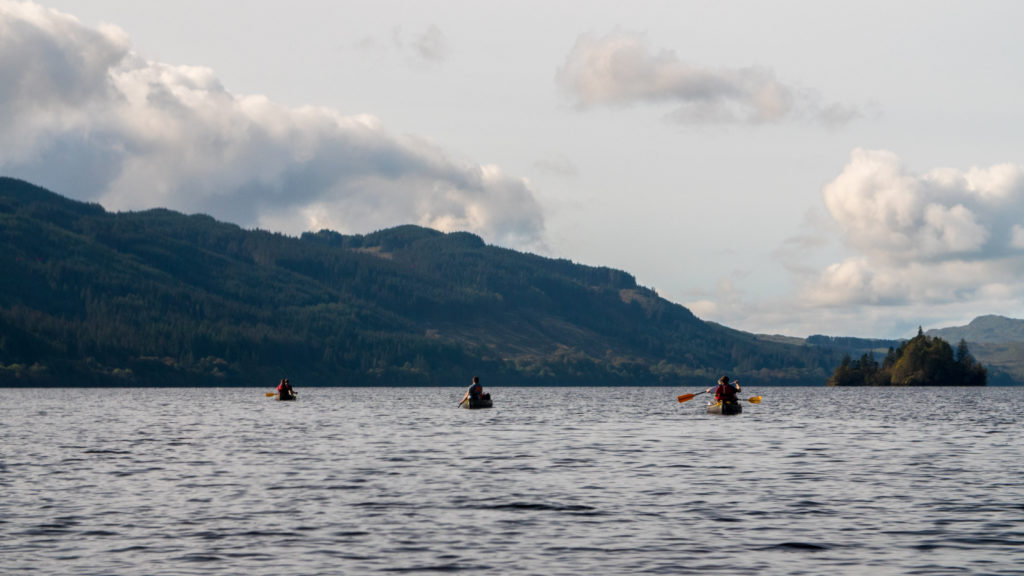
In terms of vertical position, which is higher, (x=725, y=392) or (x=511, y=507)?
(x=725, y=392)

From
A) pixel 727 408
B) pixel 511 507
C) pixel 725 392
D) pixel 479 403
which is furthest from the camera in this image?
pixel 479 403

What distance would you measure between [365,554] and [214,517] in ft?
29.9

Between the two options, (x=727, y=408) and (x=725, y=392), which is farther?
(x=727, y=408)

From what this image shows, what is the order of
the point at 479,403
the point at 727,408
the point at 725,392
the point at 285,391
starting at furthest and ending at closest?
the point at 285,391
the point at 479,403
the point at 727,408
the point at 725,392

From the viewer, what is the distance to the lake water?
96.9 ft

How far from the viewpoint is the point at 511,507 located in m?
40.2

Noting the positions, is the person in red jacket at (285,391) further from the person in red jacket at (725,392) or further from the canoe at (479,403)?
the person in red jacket at (725,392)

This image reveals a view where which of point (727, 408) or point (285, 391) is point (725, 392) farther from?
point (285, 391)

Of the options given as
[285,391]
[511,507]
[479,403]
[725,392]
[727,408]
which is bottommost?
[511,507]

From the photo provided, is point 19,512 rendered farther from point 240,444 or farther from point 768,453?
point 768,453

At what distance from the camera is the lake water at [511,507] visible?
96.9ft

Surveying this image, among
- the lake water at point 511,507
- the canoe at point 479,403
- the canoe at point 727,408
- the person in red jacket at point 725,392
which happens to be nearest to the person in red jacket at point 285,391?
the canoe at point 479,403

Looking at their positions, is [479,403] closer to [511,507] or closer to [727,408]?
[727,408]

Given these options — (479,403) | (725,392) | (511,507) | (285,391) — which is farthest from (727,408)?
(285,391)
